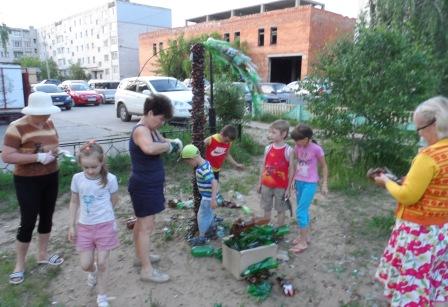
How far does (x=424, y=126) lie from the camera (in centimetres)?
214

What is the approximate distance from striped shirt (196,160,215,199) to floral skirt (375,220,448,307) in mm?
1741

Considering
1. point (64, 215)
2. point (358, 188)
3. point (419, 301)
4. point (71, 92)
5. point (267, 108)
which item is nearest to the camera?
point (419, 301)

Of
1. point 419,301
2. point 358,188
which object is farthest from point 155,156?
point 358,188

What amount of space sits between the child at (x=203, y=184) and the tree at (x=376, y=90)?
3.58m

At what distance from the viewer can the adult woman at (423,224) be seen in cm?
209

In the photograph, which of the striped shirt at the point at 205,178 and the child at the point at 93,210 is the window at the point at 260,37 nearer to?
the striped shirt at the point at 205,178

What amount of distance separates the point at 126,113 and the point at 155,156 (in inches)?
455

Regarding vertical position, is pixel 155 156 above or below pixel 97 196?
above

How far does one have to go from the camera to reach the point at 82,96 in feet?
74.0

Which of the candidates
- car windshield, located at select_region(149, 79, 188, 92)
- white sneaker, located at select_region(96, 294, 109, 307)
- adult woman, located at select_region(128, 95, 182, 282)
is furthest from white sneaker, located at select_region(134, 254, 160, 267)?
car windshield, located at select_region(149, 79, 188, 92)

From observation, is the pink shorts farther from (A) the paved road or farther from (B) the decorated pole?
(A) the paved road

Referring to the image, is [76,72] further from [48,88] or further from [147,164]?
[147,164]

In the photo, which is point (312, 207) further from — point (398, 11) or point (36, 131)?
point (398, 11)

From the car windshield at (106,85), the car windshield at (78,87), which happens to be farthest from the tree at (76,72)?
the car windshield at (78,87)
